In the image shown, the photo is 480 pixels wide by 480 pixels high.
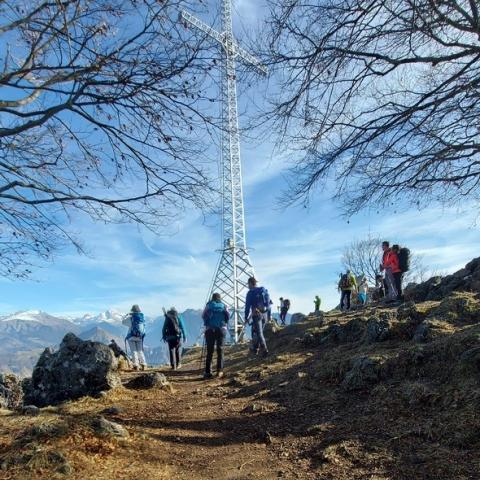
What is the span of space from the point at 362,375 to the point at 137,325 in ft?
28.1

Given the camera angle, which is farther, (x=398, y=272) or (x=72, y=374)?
(x=398, y=272)

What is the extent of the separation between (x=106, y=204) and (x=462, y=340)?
5.06 meters

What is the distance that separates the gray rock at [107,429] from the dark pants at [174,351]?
23.6ft

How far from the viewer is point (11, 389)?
10367 mm

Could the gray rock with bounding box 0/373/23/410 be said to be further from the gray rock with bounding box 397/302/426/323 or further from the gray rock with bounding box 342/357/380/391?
the gray rock with bounding box 397/302/426/323

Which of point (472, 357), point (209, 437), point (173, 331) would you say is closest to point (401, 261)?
point (173, 331)

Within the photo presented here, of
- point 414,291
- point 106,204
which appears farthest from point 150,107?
point 414,291

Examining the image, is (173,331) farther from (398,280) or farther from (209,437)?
(398,280)

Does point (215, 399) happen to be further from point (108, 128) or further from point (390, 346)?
point (108, 128)

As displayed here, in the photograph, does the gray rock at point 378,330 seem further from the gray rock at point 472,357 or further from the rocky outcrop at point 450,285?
the rocky outcrop at point 450,285

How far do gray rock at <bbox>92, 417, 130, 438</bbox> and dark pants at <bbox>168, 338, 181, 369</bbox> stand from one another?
283 inches

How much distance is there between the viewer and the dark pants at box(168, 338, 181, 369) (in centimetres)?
1235

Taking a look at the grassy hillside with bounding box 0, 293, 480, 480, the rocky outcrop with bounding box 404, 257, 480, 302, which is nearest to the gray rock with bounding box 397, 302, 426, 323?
the grassy hillside with bounding box 0, 293, 480, 480

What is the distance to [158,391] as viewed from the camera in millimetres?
8469
